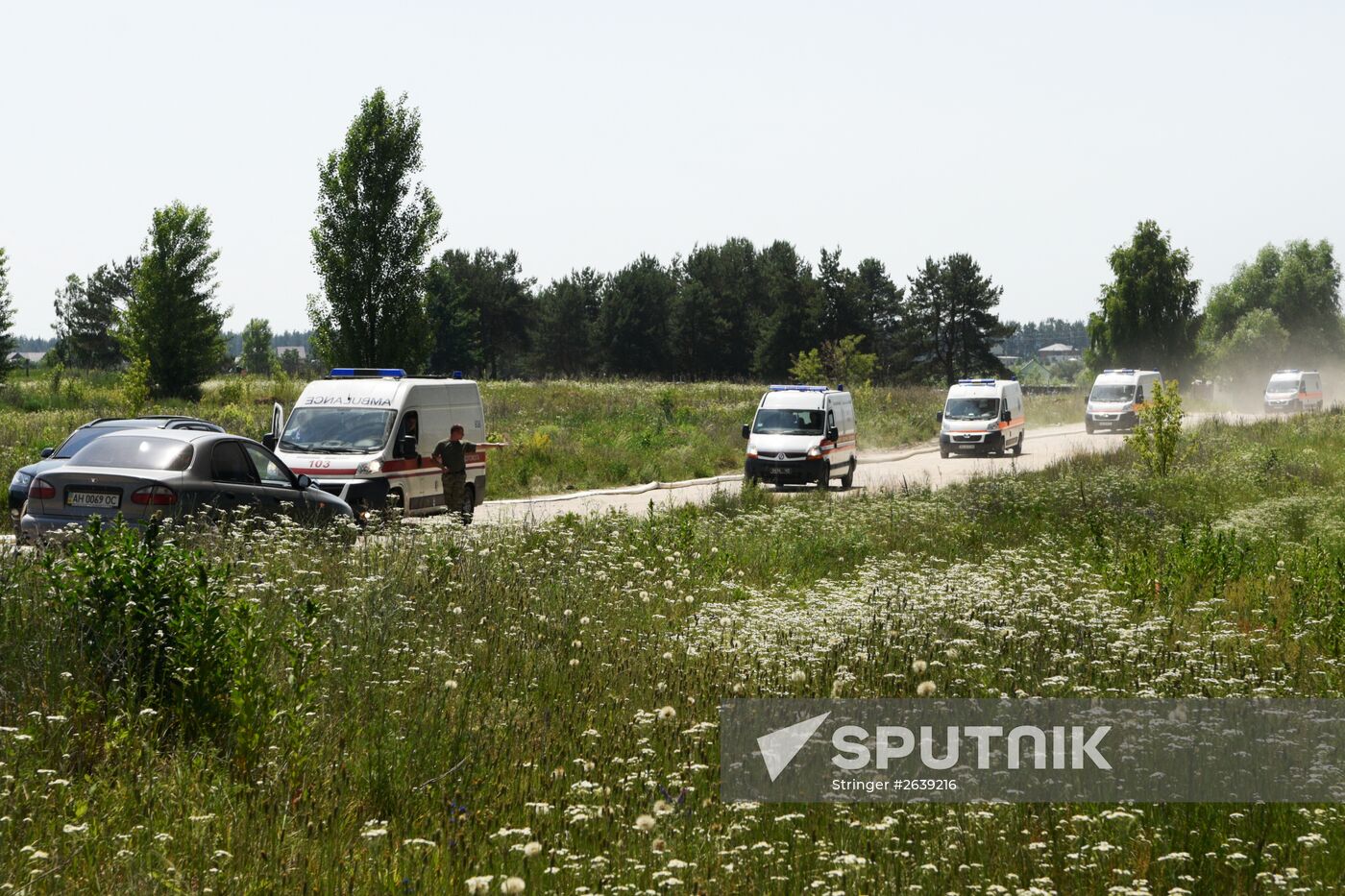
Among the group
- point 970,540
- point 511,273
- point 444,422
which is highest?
point 511,273

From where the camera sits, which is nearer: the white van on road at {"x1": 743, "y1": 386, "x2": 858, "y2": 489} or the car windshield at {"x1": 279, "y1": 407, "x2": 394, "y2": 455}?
the car windshield at {"x1": 279, "y1": 407, "x2": 394, "y2": 455}

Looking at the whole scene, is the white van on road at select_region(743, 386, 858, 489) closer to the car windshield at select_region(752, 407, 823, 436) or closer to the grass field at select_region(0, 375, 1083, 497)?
the car windshield at select_region(752, 407, 823, 436)

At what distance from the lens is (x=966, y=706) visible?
21.4 feet

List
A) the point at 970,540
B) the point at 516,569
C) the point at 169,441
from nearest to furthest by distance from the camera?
the point at 516,569, the point at 169,441, the point at 970,540

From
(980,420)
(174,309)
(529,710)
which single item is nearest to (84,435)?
(529,710)

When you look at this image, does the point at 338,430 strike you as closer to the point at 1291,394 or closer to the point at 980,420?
the point at 980,420

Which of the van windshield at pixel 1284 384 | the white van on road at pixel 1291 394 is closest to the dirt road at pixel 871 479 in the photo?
the white van on road at pixel 1291 394

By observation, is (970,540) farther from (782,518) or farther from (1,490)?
(1,490)

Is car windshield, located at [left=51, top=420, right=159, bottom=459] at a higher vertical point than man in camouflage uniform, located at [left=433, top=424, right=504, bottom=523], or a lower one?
higher

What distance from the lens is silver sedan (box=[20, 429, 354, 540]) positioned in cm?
1162

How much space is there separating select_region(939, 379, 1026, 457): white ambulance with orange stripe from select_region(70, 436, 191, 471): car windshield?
26916 millimetres

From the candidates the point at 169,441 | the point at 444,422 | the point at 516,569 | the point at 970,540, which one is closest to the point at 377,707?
the point at 516,569

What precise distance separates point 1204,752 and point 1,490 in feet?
63.9

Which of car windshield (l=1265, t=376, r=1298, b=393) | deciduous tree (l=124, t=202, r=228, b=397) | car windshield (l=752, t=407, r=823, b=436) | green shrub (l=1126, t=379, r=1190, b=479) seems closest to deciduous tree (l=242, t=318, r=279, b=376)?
deciduous tree (l=124, t=202, r=228, b=397)
